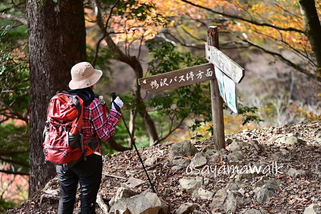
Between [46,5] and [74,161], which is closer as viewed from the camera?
[74,161]

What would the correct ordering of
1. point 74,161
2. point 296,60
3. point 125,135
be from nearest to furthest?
1. point 74,161
2. point 125,135
3. point 296,60

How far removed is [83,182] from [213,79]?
2.19 meters

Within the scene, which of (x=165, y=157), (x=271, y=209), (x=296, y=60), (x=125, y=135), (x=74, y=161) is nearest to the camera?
(x=74, y=161)

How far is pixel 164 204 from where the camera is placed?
151 inches

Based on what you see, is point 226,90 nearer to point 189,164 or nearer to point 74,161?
point 189,164

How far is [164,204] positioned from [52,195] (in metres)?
1.60

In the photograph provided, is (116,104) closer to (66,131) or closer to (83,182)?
(66,131)

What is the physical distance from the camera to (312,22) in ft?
20.5

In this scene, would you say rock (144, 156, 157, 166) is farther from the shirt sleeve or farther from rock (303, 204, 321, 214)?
rock (303, 204, 321, 214)

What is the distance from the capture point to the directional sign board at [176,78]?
14.8 feet

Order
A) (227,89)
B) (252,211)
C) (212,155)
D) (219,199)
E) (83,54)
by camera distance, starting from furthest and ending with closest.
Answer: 1. (83,54)
2. (212,155)
3. (227,89)
4. (219,199)
5. (252,211)

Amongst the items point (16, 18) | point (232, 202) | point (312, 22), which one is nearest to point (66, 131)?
point (232, 202)

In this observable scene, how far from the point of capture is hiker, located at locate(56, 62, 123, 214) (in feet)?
11.0

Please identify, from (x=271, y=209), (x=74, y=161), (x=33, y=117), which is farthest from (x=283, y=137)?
(x=33, y=117)
